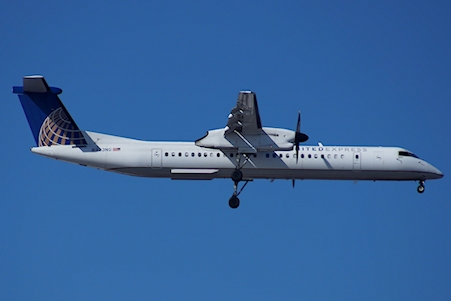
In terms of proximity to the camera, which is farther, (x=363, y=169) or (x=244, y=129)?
(x=363, y=169)

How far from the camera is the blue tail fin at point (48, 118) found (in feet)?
107

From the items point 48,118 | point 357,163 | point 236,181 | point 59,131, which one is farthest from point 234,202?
point 48,118

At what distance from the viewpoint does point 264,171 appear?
33.1m

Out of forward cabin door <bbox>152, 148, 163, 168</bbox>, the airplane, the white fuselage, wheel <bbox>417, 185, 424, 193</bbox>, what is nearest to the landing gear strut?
wheel <bbox>417, 185, 424, 193</bbox>

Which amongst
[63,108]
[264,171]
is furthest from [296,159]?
[63,108]

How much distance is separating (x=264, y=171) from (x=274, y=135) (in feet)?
7.35

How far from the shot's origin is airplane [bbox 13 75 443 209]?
31.8m

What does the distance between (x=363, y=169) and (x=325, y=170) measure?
1.90m

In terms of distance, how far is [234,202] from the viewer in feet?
108

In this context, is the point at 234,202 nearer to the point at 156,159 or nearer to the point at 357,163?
the point at 156,159

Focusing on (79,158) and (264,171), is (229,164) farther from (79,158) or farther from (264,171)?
(79,158)

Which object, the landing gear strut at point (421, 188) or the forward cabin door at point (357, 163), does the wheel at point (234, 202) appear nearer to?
the forward cabin door at point (357, 163)

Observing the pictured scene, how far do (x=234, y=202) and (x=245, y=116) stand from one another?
458 cm

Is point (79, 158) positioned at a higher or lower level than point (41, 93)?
lower
